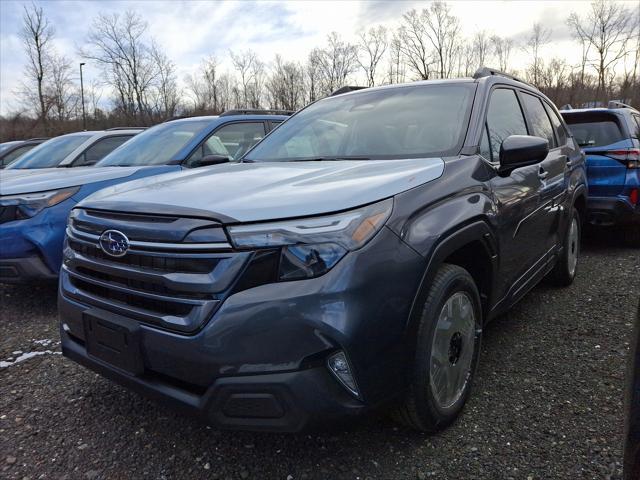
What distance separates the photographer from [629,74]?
3188cm

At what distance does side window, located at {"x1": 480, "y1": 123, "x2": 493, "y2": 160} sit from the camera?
254cm

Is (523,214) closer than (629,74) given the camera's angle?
Yes

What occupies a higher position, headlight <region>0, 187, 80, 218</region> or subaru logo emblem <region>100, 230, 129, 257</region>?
headlight <region>0, 187, 80, 218</region>

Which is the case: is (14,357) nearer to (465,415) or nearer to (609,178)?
(465,415)

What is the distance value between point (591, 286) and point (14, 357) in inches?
182

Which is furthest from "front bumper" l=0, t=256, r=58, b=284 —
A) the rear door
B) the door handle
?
the rear door


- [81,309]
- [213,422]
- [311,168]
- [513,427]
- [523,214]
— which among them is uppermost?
[311,168]

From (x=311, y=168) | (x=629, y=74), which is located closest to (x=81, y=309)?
(x=311, y=168)

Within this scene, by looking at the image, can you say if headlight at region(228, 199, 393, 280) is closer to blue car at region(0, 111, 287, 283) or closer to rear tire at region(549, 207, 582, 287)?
blue car at region(0, 111, 287, 283)

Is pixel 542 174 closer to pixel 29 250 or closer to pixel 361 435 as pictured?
pixel 361 435

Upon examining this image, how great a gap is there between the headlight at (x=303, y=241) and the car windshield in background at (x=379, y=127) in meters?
0.98

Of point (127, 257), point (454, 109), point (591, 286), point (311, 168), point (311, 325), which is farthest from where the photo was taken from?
point (591, 286)

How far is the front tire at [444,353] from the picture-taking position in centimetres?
188

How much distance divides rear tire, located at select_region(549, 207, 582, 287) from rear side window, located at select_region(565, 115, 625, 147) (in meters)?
1.62
